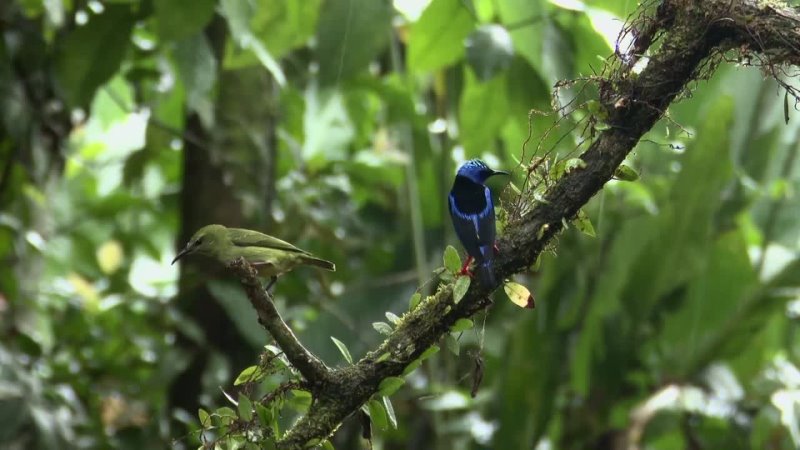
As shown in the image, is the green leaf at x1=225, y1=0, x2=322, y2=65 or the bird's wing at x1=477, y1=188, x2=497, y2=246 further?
the green leaf at x1=225, y1=0, x2=322, y2=65

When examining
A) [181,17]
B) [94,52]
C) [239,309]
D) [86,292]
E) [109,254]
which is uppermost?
[109,254]

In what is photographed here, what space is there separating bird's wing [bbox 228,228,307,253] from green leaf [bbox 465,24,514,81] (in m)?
0.62

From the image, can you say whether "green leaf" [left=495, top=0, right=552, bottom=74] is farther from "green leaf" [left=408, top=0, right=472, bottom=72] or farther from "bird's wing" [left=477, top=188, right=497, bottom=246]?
"bird's wing" [left=477, top=188, right=497, bottom=246]

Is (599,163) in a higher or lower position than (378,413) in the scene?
higher

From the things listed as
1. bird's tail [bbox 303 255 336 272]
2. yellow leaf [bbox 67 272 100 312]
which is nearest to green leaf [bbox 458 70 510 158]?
bird's tail [bbox 303 255 336 272]

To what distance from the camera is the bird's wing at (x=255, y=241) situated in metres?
0.91

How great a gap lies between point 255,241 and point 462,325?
0.22 metres

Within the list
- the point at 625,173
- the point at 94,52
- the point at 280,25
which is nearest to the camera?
the point at 625,173

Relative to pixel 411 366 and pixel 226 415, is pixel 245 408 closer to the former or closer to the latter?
pixel 226 415

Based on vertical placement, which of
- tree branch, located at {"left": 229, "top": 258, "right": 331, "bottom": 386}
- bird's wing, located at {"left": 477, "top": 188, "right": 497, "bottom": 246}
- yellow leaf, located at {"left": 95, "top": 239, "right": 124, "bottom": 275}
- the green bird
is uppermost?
yellow leaf, located at {"left": 95, "top": 239, "right": 124, "bottom": 275}

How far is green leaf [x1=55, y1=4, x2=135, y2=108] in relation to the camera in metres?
1.75

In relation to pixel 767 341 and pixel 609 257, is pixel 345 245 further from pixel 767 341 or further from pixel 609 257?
pixel 767 341

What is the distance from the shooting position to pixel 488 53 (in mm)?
1447

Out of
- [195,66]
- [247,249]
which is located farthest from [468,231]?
[195,66]
